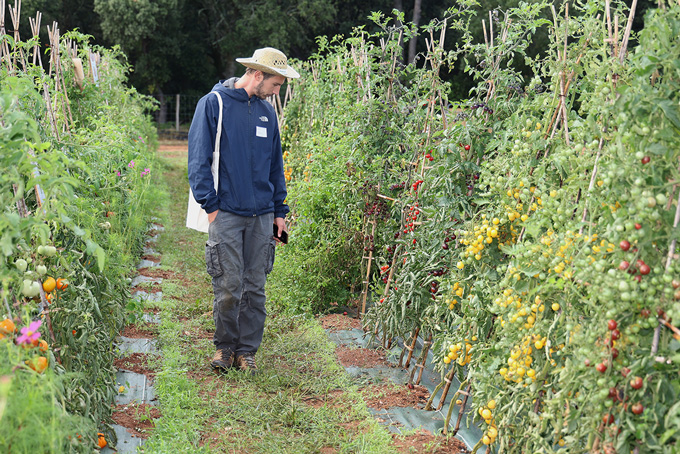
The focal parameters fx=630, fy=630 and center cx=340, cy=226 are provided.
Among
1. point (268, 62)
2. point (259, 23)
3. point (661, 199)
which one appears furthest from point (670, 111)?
point (259, 23)

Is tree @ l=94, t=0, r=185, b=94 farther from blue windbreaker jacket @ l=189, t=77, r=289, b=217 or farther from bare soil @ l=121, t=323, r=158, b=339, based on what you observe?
blue windbreaker jacket @ l=189, t=77, r=289, b=217

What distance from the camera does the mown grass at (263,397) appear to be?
9.36ft

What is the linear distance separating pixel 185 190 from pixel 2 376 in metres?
8.72

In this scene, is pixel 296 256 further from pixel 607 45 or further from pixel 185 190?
A: pixel 185 190

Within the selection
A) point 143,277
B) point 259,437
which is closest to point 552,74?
point 259,437

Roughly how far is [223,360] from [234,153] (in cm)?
117

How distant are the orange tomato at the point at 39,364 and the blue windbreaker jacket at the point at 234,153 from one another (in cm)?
163

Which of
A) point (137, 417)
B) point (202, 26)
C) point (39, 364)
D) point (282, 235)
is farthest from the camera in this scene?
point (202, 26)

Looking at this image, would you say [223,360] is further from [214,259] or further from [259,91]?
[259,91]

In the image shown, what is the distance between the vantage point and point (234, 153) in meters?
3.38

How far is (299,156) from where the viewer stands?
7.01 meters

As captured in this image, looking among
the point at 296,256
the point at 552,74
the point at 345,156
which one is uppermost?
the point at 552,74

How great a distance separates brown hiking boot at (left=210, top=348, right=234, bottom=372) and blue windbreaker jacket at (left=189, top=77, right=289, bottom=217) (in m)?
0.82

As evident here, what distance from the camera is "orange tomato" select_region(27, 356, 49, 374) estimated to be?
1.65m
